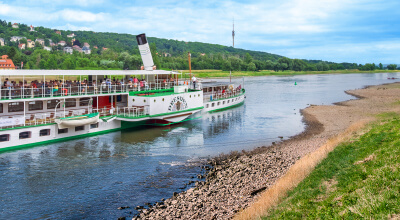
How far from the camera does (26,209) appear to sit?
57.3 ft

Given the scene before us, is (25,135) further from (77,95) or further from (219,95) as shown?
(219,95)

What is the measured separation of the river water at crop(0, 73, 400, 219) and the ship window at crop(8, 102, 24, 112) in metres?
4.05

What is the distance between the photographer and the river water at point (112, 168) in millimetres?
18094

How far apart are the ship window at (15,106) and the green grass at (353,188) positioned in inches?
971

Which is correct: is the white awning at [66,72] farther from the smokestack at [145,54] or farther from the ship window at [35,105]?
the ship window at [35,105]

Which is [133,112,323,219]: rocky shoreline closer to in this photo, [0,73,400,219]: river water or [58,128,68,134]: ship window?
[0,73,400,219]: river water

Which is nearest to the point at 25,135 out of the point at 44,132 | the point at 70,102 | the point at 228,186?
the point at 44,132

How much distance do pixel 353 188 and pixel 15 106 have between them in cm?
2729

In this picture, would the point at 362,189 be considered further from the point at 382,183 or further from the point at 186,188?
the point at 186,188

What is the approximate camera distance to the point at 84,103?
34969 millimetres

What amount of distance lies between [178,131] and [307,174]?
21.9m

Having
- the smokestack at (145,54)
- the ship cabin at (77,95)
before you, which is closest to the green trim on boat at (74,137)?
the ship cabin at (77,95)

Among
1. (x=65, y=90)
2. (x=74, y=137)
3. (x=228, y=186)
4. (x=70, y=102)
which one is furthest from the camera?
(x=70, y=102)

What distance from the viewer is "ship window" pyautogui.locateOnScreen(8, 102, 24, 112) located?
29.6m
